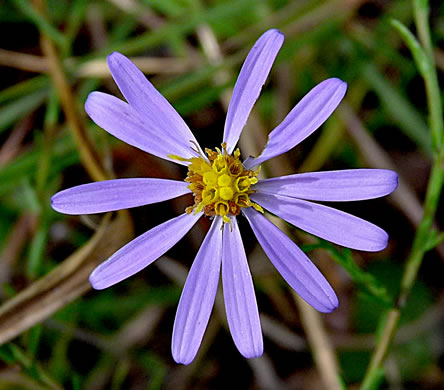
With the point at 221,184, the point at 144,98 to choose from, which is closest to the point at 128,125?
the point at 144,98

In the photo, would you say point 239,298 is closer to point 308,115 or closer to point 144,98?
point 308,115

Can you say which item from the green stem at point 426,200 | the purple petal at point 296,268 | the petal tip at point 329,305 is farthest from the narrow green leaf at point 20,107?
the petal tip at point 329,305

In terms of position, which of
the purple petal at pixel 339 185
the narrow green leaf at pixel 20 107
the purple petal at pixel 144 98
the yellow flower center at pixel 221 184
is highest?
the narrow green leaf at pixel 20 107

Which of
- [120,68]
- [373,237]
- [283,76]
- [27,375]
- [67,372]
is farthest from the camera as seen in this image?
[283,76]

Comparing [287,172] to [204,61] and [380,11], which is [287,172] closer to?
[204,61]

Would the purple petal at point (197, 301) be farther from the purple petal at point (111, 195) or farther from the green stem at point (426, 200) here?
the green stem at point (426, 200)

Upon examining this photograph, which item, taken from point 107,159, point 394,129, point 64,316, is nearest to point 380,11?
point 394,129
